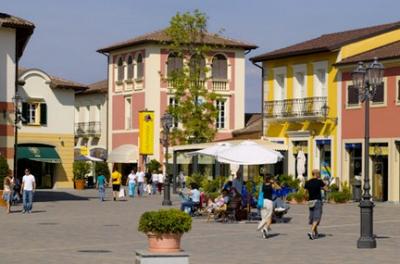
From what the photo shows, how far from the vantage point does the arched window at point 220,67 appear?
260 ft

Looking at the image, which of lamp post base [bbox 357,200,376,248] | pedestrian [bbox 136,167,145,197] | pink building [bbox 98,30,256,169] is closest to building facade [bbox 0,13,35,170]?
pedestrian [bbox 136,167,145,197]

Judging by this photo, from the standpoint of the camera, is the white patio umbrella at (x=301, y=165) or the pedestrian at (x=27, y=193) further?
the white patio umbrella at (x=301, y=165)

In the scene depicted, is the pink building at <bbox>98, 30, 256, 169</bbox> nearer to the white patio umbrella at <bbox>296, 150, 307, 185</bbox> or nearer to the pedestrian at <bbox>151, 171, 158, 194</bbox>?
the pedestrian at <bbox>151, 171, 158, 194</bbox>

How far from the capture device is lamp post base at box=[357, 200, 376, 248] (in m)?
23.2

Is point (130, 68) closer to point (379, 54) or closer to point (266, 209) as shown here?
point (379, 54)

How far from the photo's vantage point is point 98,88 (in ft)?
283

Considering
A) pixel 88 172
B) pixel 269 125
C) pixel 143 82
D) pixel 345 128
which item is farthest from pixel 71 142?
pixel 345 128

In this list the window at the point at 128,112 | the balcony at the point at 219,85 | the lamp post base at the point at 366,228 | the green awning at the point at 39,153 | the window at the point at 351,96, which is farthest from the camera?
the window at the point at 128,112

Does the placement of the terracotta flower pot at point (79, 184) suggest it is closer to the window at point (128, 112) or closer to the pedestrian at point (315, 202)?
the window at point (128, 112)

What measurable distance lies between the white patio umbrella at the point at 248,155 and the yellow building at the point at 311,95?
677 inches

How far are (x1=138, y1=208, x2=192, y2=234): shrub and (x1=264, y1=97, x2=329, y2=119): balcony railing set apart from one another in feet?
118

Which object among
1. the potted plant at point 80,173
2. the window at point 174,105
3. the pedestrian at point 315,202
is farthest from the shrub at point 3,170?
the potted plant at point 80,173

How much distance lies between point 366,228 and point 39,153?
158 ft

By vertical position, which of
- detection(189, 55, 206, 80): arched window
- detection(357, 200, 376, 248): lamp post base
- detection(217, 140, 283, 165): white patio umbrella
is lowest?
detection(357, 200, 376, 248): lamp post base
